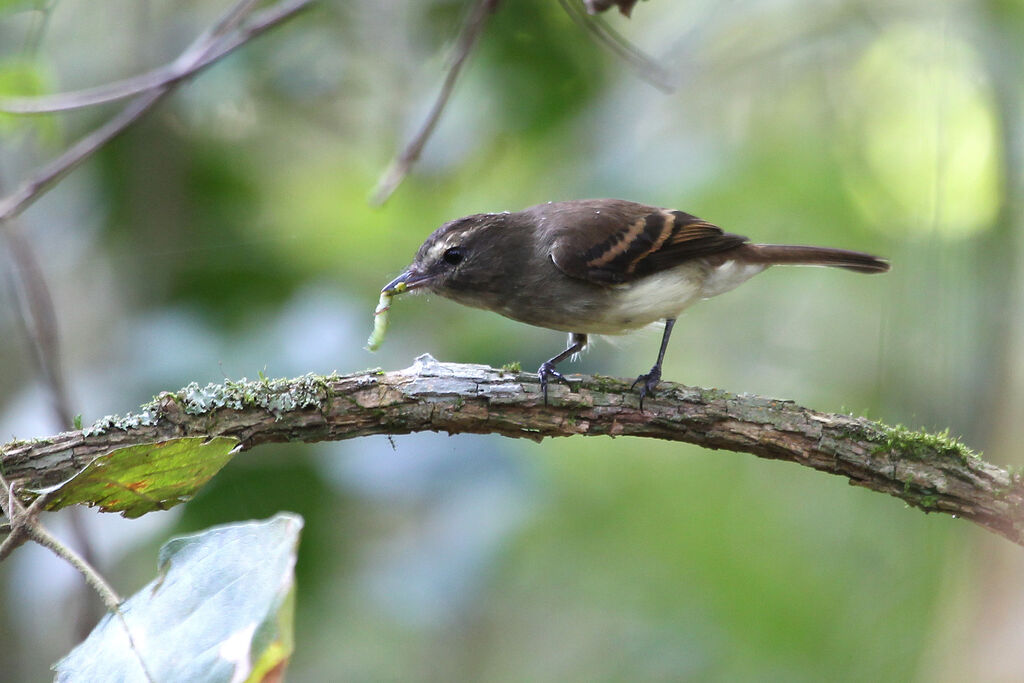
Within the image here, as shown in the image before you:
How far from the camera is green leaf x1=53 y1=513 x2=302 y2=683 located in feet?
4.50

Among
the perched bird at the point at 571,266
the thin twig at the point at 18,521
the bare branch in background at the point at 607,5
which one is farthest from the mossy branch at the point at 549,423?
the bare branch in background at the point at 607,5

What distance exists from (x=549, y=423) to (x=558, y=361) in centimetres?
122

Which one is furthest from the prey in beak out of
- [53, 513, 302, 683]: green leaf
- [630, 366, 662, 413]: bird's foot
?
[53, 513, 302, 683]: green leaf

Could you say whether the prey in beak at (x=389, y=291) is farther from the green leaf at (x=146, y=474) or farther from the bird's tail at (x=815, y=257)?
the bird's tail at (x=815, y=257)

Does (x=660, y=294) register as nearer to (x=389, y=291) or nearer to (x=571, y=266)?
(x=571, y=266)

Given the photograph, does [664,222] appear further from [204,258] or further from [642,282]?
[204,258]

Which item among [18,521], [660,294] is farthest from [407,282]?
[18,521]

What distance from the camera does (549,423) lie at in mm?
2877

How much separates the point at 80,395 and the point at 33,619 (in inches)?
46.3

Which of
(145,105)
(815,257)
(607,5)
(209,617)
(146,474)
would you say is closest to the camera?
(209,617)

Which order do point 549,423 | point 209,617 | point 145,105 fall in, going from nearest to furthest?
point 209,617
point 549,423
point 145,105

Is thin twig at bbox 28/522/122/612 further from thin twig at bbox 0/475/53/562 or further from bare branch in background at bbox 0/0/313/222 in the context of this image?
bare branch in background at bbox 0/0/313/222

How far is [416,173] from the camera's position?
16.8 feet

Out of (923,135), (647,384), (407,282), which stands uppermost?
(923,135)
